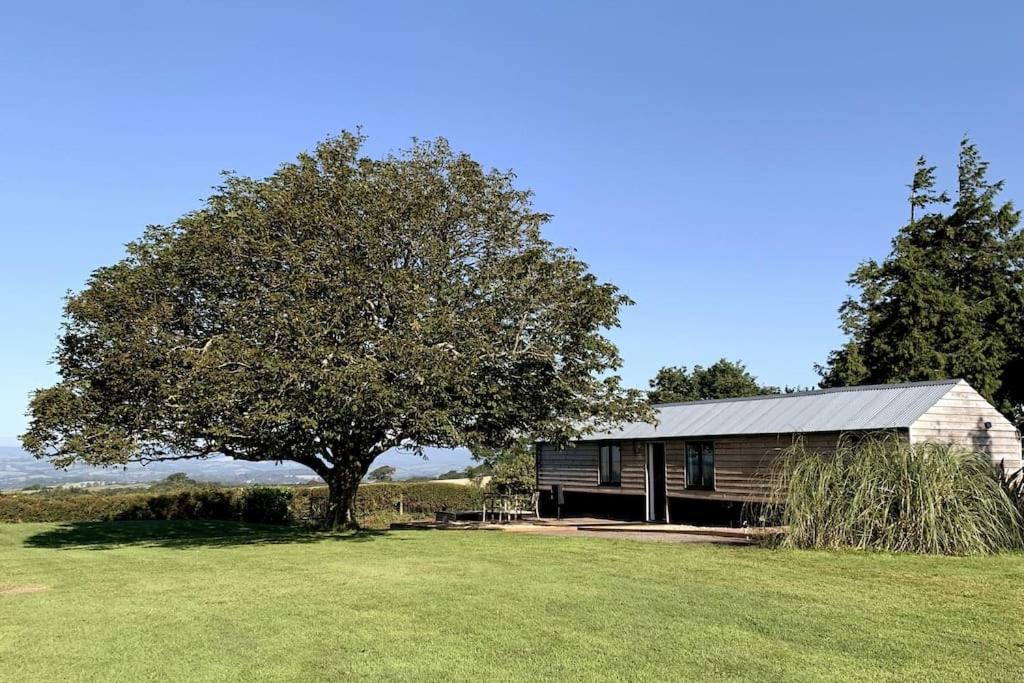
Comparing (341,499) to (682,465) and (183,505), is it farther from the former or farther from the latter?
(682,465)

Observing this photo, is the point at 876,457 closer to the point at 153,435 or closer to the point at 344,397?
the point at 344,397

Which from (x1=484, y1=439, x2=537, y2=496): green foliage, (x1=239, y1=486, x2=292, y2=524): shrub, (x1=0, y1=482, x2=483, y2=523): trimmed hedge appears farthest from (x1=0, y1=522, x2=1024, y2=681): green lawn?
(x1=484, y1=439, x2=537, y2=496): green foliage

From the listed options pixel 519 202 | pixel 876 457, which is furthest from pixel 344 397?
pixel 876 457

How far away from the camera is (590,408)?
18922 millimetres

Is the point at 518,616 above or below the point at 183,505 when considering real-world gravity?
above

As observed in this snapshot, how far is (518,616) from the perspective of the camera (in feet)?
27.7

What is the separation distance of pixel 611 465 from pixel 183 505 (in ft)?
45.4

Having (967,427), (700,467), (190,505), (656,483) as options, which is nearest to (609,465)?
(656,483)

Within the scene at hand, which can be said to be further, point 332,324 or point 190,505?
point 190,505

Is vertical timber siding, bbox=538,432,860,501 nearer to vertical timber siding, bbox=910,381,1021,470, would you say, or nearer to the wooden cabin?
the wooden cabin

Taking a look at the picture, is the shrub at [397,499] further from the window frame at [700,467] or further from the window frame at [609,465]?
the window frame at [700,467]

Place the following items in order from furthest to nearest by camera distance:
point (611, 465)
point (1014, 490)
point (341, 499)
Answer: point (611, 465) < point (341, 499) < point (1014, 490)

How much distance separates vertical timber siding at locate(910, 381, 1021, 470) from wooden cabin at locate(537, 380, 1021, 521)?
0.03m

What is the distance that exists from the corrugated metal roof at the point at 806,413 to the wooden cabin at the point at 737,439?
0.03 m
